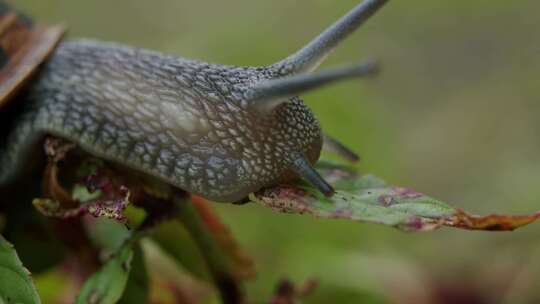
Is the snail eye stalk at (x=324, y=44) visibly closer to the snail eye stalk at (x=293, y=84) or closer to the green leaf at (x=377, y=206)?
the snail eye stalk at (x=293, y=84)

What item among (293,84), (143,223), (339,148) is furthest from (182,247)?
(293,84)

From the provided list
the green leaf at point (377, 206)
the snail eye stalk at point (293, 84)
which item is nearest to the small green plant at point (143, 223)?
the green leaf at point (377, 206)

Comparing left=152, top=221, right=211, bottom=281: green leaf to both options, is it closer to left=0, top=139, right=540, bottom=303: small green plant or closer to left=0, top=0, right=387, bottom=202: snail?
left=0, top=139, right=540, bottom=303: small green plant

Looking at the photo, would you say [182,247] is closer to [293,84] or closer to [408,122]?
[293,84]

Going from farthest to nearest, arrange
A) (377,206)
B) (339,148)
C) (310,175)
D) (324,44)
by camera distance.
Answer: (339,148) < (324,44) < (310,175) < (377,206)

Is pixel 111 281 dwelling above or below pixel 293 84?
below

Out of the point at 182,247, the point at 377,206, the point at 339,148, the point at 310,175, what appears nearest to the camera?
the point at 377,206

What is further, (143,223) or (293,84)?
(143,223)
